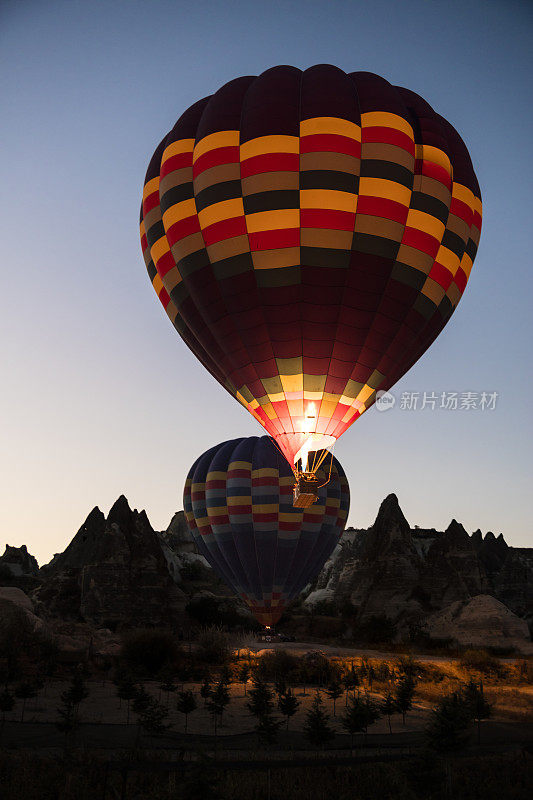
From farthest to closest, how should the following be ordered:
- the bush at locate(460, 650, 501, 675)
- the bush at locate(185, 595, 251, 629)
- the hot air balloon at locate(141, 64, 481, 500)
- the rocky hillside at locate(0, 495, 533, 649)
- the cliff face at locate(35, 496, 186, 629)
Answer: the bush at locate(185, 595, 251, 629), the cliff face at locate(35, 496, 186, 629), the rocky hillside at locate(0, 495, 533, 649), the bush at locate(460, 650, 501, 675), the hot air balloon at locate(141, 64, 481, 500)

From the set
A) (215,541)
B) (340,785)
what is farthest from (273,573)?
(340,785)

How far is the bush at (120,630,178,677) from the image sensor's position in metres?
27.1

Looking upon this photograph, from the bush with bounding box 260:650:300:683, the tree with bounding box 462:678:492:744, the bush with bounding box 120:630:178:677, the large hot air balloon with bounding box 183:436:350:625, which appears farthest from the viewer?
the large hot air balloon with bounding box 183:436:350:625

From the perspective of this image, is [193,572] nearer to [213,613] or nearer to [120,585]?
[213,613]

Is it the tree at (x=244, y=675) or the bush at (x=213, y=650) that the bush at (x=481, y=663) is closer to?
the tree at (x=244, y=675)

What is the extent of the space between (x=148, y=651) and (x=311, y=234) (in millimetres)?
19982

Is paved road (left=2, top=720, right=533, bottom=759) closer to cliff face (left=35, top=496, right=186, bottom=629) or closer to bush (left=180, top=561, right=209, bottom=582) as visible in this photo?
cliff face (left=35, top=496, right=186, bottom=629)

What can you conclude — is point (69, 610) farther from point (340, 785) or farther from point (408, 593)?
point (340, 785)

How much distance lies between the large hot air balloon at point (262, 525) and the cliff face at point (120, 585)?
6209 mm

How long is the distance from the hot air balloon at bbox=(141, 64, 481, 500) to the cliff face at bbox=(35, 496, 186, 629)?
26.1 m

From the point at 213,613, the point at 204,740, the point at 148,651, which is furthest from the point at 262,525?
the point at 204,740

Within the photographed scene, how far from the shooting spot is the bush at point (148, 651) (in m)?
27.1

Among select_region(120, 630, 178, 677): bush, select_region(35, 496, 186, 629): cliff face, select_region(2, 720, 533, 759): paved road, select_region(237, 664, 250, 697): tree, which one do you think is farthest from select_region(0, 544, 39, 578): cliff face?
select_region(2, 720, 533, 759): paved road

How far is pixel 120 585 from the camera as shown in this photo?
42.9 m
